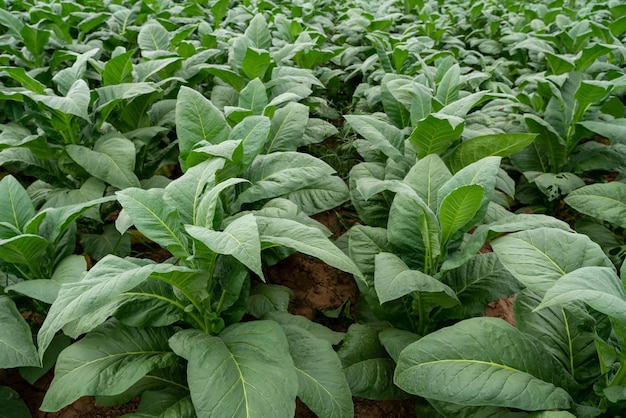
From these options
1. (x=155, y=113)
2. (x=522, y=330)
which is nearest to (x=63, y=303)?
(x=522, y=330)

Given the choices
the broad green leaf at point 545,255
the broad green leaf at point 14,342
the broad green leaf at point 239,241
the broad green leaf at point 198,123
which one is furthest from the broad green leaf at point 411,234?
the broad green leaf at point 14,342

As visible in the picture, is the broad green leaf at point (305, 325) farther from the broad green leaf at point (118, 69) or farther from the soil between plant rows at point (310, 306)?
the broad green leaf at point (118, 69)

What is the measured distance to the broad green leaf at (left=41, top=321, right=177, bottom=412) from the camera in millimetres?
1657

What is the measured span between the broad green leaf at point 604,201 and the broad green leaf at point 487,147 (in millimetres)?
419

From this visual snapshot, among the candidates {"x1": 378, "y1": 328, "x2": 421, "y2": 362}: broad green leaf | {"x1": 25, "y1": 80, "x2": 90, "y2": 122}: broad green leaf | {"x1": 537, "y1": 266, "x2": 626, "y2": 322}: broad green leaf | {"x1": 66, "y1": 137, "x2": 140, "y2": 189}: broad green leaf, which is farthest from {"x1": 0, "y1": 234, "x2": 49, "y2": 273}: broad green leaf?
{"x1": 537, "y1": 266, "x2": 626, "y2": 322}: broad green leaf

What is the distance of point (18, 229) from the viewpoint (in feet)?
6.75

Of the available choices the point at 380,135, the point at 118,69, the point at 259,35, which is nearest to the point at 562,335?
Result: the point at 380,135

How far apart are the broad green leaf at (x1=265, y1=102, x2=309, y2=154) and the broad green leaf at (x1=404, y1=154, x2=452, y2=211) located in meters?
0.74

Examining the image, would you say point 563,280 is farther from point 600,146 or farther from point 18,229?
point 600,146

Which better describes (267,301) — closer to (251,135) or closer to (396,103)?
(251,135)

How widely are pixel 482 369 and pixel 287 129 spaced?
1.68m

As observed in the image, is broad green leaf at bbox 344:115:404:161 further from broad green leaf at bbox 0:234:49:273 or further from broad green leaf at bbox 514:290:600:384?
broad green leaf at bbox 0:234:49:273

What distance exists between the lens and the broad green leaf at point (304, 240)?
5.41ft

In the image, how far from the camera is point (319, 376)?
184 cm
